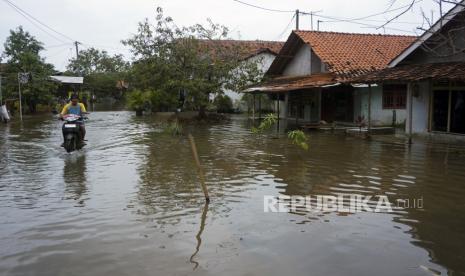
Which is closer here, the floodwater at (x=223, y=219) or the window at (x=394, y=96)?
the floodwater at (x=223, y=219)

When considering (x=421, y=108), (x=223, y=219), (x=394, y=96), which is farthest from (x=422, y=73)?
(x=223, y=219)

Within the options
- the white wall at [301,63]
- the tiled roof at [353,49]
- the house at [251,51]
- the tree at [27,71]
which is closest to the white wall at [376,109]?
the tiled roof at [353,49]

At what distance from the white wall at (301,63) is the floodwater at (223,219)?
45.1 feet

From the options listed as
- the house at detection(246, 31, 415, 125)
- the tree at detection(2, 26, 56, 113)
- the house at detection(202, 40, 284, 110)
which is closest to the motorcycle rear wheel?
the house at detection(246, 31, 415, 125)

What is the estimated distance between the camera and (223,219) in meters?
5.93

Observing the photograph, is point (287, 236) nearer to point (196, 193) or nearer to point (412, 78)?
point (196, 193)

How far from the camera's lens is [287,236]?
207 inches

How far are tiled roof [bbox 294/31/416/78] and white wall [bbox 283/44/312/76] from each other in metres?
1.18

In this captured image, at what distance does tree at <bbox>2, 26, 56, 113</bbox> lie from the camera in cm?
3023

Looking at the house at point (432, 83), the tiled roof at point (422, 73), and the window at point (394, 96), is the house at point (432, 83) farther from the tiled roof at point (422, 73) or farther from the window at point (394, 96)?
the window at point (394, 96)

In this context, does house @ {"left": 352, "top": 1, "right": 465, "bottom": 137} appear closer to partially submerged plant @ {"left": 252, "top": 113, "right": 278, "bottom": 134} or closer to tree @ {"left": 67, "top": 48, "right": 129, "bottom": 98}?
partially submerged plant @ {"left": 252, "top": 113, "right": 278, "bottom": 134}

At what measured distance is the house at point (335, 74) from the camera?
68.7ft

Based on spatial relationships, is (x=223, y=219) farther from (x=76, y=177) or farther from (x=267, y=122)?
(x=267, y=122)

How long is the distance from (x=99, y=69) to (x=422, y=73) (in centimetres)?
5526
